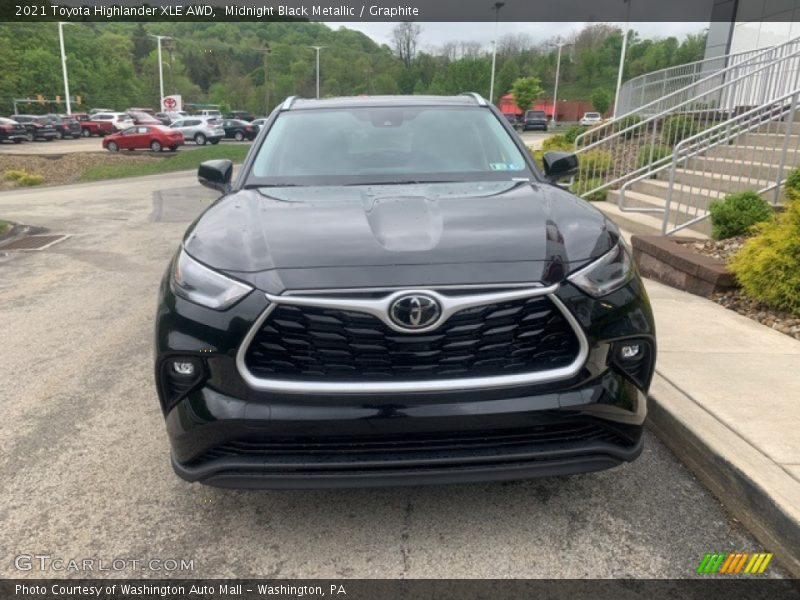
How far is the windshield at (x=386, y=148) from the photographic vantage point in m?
3.45

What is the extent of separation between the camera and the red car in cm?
3272

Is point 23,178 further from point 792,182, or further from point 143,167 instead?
point 792,182

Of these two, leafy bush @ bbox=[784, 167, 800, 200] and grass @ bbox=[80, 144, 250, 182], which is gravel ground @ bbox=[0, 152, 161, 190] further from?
→ leafy bush @ bbox=[784, 167, 800, 200]

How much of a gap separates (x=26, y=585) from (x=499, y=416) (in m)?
1.78

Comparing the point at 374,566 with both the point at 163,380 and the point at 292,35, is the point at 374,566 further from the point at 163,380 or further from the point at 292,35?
the point at 292,35

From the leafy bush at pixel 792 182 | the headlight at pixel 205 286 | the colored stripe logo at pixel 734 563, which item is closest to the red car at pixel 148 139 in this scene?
the leafy bush at pixel 792 182

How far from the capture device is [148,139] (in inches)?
1292

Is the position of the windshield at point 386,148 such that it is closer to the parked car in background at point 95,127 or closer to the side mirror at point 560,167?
the side mirror at point 560,167

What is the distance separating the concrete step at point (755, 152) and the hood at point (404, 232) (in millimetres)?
5385

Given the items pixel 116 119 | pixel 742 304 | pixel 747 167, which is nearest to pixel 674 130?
pixel 747 167

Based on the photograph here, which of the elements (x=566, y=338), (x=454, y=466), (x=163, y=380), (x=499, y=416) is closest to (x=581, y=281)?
(x=566, y=338)

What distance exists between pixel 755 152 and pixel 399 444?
7.11 metres

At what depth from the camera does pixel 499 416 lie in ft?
A: 7.20

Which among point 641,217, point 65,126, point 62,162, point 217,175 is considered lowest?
point 62,162
